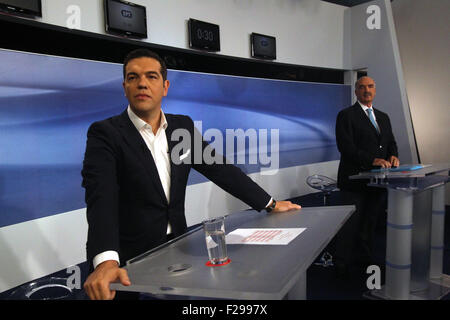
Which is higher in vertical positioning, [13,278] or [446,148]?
[446,148]

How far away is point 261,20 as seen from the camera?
5055mm

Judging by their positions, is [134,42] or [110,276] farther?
[134,42]

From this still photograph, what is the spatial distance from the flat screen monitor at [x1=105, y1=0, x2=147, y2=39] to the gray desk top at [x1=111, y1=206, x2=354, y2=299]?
8.27 ft

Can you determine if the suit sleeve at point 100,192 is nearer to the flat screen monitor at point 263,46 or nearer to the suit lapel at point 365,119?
the suit lapel at point 365,119

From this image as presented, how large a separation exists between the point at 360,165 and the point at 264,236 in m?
2.29

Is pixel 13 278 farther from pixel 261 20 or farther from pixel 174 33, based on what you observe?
pixel 261 20

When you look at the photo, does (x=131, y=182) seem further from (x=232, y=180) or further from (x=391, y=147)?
(x=391, y=147)

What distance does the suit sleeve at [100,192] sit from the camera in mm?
1330

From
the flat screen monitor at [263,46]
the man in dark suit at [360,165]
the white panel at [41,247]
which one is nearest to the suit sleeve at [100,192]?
the white panel at [41,247]

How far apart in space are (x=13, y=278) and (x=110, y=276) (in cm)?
216

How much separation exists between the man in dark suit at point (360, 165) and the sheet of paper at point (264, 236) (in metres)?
2.07

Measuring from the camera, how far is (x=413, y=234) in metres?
2.79

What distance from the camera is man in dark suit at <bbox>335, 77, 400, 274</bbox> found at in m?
3.42
